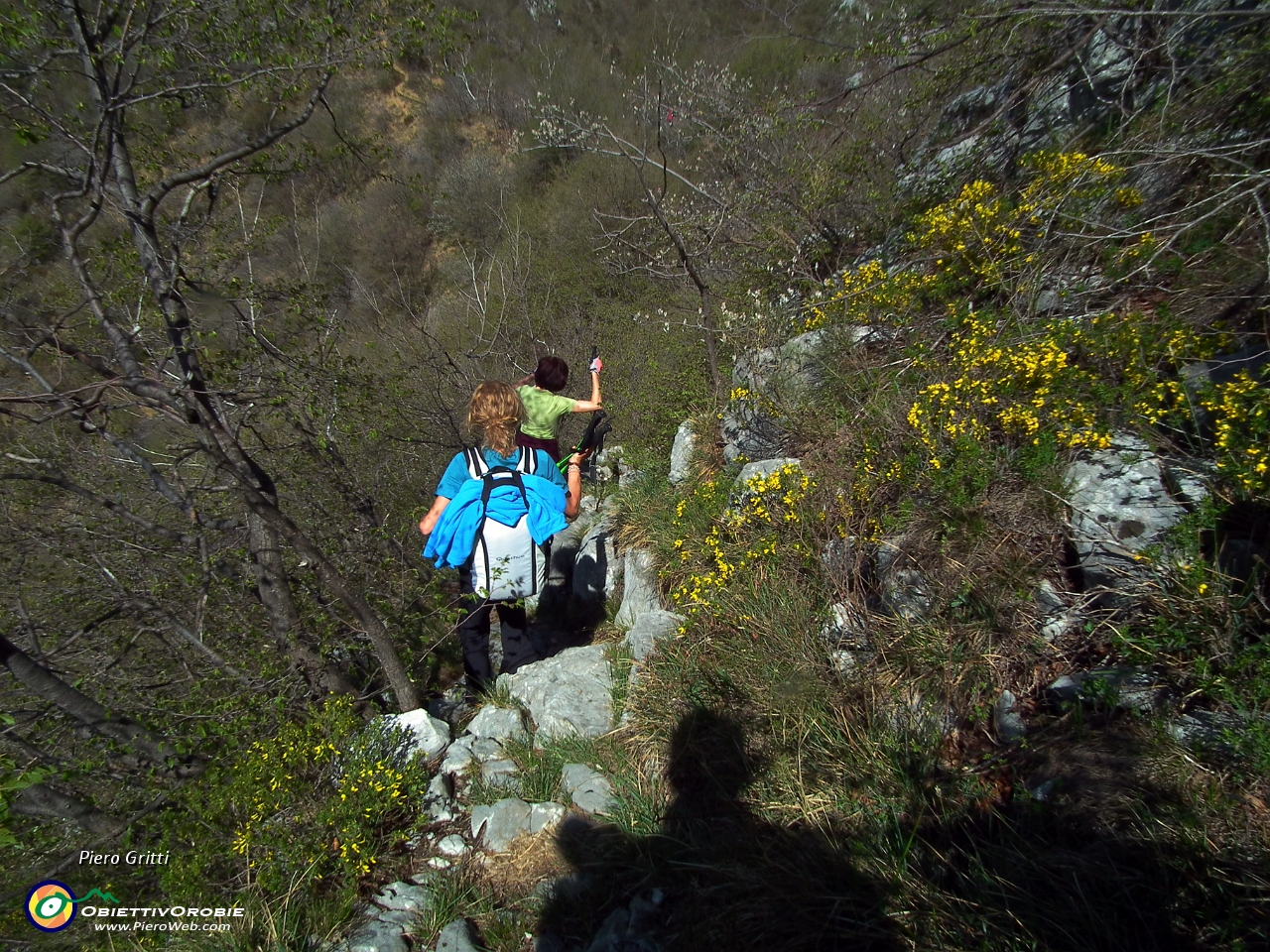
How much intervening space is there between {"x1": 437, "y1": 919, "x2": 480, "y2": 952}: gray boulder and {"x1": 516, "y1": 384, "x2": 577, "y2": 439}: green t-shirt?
2614mm

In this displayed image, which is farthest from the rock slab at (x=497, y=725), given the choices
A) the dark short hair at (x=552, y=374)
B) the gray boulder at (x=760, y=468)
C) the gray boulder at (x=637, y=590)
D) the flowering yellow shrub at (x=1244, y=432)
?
the flowering yellow shrub at (x=1244, y=432)

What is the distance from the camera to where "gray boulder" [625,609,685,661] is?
311 cm

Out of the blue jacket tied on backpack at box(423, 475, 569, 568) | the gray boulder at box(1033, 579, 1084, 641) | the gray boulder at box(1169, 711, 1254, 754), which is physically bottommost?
the gray boulder at box(1169, 711, 1254, 754)

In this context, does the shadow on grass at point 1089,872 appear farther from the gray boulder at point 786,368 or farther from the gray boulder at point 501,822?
the gray boulder at point 786,368

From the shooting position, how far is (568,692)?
3072 mm

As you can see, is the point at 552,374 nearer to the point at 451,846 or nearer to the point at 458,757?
the point at 458,757

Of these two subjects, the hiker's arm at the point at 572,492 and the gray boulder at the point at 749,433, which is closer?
the hiker's arm at the point at 572,492

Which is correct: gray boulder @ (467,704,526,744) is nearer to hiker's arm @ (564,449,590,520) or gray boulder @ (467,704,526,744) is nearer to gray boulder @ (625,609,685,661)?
gray boulder @ (625,609,685,661)

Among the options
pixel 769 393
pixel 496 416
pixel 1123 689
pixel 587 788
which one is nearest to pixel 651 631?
pixel 587 788

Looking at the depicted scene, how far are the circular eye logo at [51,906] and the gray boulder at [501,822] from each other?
1594 millimetres

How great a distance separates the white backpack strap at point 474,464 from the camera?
A: 2.98 metres

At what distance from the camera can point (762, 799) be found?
2.18 metres

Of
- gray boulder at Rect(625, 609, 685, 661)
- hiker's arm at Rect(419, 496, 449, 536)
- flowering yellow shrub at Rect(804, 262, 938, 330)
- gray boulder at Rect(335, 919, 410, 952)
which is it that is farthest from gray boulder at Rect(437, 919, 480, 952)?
flowering yellow shrub at Rect(804, 262, 938, 330)

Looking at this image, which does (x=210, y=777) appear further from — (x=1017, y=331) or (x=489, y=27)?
(x=489, y=27)
